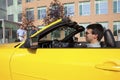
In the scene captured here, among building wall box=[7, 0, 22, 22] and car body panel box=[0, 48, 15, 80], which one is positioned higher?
building wall box=[7, 0, 22, 22]

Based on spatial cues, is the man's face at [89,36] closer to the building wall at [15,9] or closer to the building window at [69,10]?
the building window at [69,10]

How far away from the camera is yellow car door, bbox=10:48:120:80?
3.19m

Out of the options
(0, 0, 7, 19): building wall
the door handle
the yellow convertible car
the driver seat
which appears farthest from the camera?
(0, 0, 7, 19): building wall

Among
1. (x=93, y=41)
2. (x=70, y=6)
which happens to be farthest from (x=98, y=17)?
(x=93, y=41)

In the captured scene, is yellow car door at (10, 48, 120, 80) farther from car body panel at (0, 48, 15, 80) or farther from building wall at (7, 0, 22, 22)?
building wall at (7, 0, 22, 22)

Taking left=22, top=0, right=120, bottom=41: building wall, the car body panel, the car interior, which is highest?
left=22, top=0, right=120, bottom=41: building wall

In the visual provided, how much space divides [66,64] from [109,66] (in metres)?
0.51

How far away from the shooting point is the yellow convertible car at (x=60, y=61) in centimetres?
321

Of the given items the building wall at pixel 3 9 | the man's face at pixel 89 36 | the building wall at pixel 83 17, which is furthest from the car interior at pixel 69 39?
the building wall at pixel 3 9

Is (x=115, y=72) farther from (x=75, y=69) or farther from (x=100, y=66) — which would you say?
(x=75, y=69)

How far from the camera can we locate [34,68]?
12.4 ft

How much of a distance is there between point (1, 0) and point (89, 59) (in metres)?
67.1

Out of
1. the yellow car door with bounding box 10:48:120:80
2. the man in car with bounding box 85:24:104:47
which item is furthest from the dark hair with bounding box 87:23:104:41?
the yellow car door with bounding box 10:48:120:80

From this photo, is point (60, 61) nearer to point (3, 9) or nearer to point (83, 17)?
point (83, 17)
